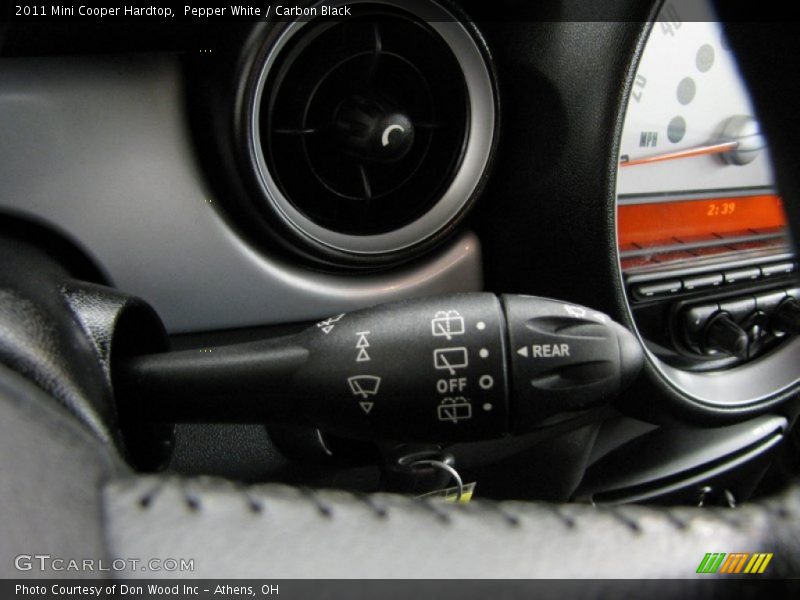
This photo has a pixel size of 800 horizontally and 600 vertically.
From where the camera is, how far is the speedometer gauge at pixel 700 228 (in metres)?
0.91

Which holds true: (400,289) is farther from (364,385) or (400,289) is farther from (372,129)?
(364,385)

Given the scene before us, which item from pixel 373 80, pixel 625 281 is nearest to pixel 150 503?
pixel 373 80

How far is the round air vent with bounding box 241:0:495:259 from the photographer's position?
2.25 feet

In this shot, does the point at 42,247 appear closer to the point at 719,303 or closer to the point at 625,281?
the point at 625,281

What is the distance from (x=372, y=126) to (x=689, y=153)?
492 millimetres

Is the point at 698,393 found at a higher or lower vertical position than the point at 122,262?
lower

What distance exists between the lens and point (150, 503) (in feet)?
1.04

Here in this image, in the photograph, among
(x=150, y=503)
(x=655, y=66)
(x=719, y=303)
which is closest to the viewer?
(x=150, y=503)

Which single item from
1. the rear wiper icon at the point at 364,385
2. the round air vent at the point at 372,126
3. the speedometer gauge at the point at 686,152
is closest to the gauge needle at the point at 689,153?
the speedometer gauge at the point at 686,152

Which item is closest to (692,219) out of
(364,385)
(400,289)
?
(400,289)

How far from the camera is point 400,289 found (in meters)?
0.79

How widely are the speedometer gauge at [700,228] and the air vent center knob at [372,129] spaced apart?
318 mm

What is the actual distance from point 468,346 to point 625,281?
0.55 meters

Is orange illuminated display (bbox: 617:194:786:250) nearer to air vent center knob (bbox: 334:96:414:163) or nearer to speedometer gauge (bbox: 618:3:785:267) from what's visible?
speedometer gauge (bbox: 618:3:785:267)
